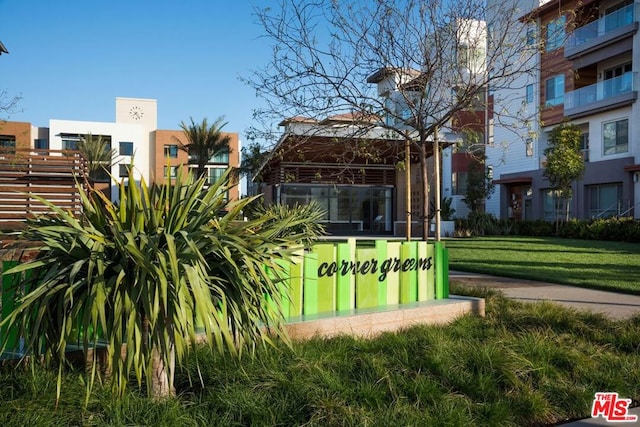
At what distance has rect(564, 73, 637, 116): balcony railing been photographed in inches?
1144

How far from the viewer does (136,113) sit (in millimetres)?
68562

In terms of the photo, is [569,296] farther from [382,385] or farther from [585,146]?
[585,146]

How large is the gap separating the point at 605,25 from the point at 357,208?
58.8ft

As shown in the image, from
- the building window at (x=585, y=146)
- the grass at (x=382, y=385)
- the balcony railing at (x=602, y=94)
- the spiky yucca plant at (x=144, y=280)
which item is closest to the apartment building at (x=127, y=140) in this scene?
the balcony railing at (x=602, y=94)

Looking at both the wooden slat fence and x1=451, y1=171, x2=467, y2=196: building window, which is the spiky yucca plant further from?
x1=451, y1=171, x2=467, y2=196: building window

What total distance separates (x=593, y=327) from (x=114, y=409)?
5.21m

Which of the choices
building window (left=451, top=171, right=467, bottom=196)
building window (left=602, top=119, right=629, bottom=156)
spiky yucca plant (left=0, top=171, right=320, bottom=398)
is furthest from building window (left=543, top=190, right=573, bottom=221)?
spiky yucca plant (left=0, top=171, right=320, bottom=398)

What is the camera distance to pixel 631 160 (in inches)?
1135

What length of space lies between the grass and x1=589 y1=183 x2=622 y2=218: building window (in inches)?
1080

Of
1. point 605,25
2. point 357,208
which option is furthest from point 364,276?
point 605,25

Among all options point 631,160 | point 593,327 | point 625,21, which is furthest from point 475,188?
point 593,327

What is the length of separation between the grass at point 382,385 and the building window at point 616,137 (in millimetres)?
28010

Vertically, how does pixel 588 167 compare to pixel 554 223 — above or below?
above

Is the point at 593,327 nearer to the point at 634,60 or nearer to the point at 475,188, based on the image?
the point at 634,60
